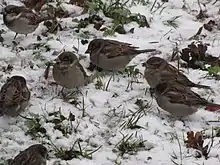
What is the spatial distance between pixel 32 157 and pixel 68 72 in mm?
1759

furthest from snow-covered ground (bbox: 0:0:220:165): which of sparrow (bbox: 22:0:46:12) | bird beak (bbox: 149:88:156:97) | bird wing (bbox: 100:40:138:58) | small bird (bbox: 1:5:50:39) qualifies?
sparrow (bbox: 22:0:46:12)

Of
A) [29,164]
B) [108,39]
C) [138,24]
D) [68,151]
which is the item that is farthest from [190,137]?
[138,24]

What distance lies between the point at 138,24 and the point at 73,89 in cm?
202

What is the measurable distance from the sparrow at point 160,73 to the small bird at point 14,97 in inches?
59.7

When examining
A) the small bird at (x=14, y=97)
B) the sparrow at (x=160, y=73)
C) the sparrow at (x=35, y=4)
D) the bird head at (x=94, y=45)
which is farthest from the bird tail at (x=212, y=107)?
the sparrow at (x=35, y=4)

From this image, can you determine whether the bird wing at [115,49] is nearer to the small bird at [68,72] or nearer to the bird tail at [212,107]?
the small bird at [68,72]

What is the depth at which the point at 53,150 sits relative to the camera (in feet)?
18.2

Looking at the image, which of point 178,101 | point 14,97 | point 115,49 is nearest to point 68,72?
point 14,97

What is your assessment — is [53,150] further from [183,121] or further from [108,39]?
[108,39]

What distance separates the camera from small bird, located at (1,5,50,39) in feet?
26.0

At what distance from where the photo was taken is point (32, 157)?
16.7 ft

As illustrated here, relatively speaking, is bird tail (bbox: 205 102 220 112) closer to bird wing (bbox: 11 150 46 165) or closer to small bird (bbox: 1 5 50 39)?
bird wing (bbox: 11 150 46 165)

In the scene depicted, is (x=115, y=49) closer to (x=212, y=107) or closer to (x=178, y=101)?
(x=178, y=101)

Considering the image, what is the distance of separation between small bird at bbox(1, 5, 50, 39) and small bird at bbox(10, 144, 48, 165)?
3040 millimetres
